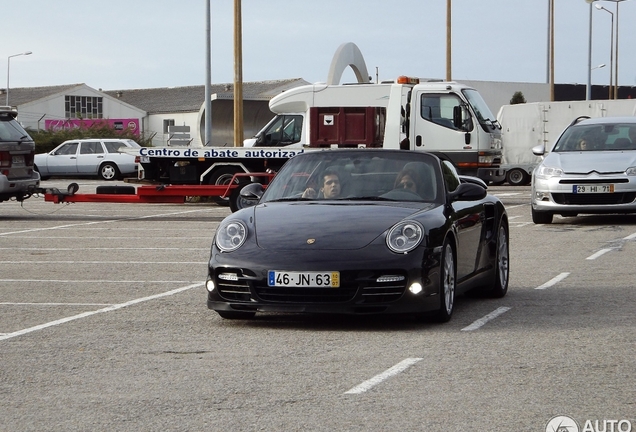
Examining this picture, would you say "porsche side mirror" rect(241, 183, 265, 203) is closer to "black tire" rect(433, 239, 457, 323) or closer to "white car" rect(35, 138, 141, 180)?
"black tire" rect(433, 239, 457, 323)

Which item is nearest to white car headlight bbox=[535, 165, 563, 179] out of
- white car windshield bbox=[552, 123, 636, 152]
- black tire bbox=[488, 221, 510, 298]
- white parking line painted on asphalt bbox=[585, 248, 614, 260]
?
white car windshield bbox=[552, 123, 636, 152]

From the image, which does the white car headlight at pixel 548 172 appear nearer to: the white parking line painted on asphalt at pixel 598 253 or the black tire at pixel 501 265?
the white parking line painted on asphalt at pixel 598 253

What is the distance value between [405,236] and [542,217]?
37.1 ft

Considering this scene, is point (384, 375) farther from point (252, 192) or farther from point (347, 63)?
point (347, 63)

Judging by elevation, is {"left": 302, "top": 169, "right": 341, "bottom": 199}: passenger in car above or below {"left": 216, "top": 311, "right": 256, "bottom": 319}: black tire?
above

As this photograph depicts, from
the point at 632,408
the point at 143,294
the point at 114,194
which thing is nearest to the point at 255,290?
the point at 143,294

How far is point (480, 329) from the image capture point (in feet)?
27.7

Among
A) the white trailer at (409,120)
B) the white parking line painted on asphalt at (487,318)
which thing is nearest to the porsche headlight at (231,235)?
the white parking line painted on asphalt at (487,318)

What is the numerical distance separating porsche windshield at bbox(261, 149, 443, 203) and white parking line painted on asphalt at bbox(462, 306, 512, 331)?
1012 millimetres

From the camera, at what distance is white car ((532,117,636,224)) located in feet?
60.0

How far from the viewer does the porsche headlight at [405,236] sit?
332 inches

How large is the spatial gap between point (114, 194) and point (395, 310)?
50.2 feet

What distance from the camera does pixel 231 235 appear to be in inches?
345

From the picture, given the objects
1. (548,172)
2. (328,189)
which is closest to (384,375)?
(328,189)
